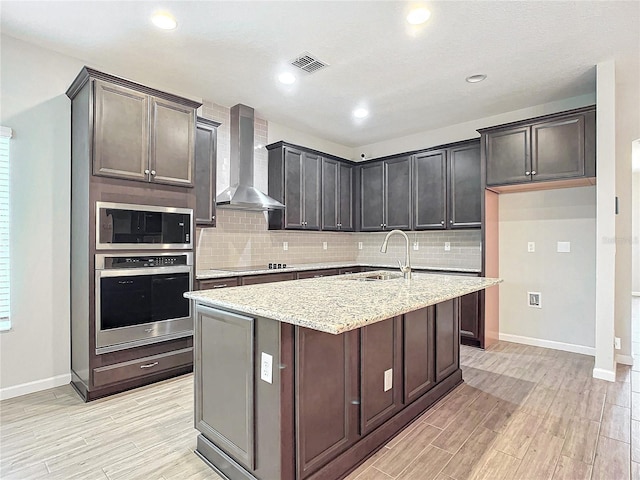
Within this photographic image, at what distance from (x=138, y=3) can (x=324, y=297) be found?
2.39 m

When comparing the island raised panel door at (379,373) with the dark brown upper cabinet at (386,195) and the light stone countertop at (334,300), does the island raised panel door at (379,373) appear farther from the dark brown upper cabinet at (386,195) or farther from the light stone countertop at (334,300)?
the dark brown upper cabinet at (386,195)

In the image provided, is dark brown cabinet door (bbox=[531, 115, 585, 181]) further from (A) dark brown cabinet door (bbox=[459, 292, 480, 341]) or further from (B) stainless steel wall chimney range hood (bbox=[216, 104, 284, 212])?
(B) stainless steel wall chimney range hood (bbox=[216, 104, 284, 212])

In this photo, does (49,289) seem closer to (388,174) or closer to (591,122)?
(388,174)

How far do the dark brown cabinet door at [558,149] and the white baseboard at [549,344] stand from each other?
196 centimetres

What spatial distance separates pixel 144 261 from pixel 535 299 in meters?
4.41

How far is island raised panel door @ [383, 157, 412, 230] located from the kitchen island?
2.78 metres

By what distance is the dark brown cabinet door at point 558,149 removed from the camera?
3.56m

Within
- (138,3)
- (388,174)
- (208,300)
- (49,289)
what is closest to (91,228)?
(49,289)

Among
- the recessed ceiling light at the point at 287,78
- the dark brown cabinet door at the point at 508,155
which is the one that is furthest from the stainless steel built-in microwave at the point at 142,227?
the dark brown cabinet door at the point at 508,155

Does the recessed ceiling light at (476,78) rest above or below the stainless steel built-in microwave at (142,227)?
above


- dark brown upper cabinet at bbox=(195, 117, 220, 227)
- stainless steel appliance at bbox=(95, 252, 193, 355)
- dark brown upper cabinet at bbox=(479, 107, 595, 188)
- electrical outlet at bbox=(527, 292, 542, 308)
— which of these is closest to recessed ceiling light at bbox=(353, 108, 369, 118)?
dark brown upper cabinet at bbox=(479, 107, 595, 188)

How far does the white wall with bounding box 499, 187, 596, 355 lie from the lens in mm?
3943

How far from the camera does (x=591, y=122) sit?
3.49 m

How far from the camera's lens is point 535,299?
169 inches
